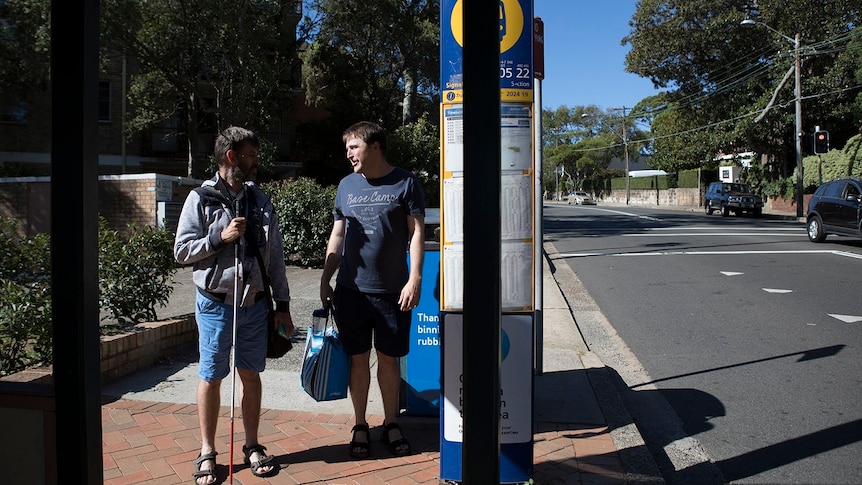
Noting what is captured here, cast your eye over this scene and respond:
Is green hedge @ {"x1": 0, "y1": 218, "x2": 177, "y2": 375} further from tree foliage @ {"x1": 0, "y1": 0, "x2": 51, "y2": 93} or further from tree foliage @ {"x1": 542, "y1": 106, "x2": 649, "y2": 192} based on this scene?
tree foliage @ {"x1": 542, "y1": 106, "x2": 649, "y2": 192}

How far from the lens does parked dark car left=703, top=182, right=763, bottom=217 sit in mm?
32772

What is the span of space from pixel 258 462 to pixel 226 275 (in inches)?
39.9

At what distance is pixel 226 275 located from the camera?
3479 mm

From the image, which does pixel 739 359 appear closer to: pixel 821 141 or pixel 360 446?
pixel 360 446

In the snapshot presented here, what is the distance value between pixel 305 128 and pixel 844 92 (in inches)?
998

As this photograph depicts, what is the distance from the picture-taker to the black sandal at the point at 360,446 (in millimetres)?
3822

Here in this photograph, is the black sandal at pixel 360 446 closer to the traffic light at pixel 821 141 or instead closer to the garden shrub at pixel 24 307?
the garden shrub at pixel 24 307

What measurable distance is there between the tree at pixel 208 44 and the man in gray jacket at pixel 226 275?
48.0 ft

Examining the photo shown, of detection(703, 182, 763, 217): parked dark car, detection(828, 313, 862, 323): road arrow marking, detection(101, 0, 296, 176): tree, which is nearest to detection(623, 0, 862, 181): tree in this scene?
detection(703, 182, 763, 217): parked dark car

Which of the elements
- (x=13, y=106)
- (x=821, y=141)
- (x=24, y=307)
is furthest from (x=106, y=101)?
(x=821, y=141)

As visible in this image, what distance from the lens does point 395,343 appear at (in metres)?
3.86

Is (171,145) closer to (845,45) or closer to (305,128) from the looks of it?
(305,128)

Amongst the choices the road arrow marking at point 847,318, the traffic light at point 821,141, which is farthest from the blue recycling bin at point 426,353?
the traffic light at point 821,141

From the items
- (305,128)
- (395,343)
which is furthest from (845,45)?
(395,343)
